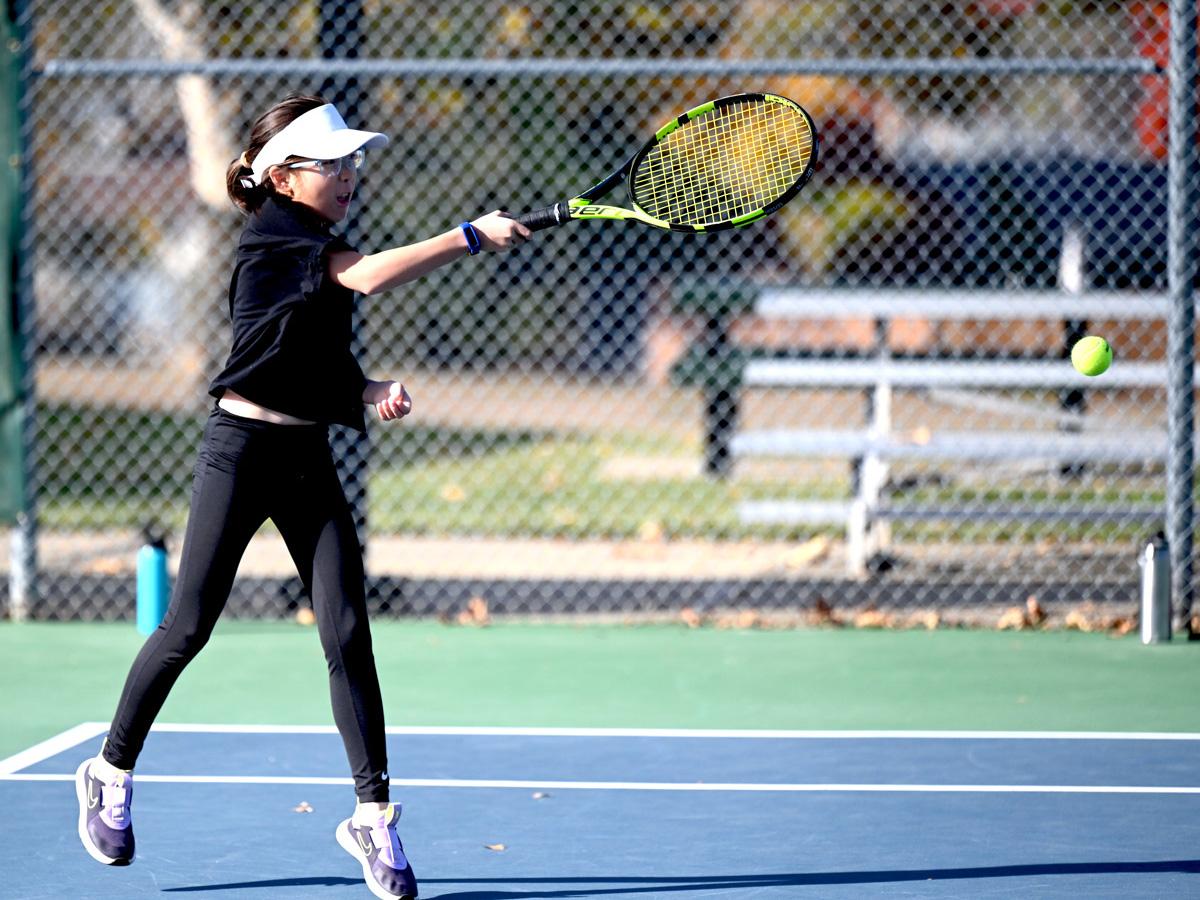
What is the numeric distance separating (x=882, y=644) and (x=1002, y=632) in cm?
59

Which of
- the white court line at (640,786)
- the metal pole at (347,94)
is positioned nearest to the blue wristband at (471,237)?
the white court line at (640,786)

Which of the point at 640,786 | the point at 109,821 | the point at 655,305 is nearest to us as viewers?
the point at 109,821

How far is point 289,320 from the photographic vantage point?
169 inches

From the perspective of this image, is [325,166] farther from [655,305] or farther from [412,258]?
[655,305]

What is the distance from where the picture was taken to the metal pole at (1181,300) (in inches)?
305

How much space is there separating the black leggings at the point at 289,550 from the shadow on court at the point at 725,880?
347 millimetres

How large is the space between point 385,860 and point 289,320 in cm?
127

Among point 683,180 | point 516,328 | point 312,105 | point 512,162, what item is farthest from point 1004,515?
point 516,328

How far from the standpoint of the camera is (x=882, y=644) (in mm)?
7902

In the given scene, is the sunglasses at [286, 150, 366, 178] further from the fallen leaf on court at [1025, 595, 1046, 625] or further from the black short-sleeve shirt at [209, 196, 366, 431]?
the fallen leaf on court at [1025, 595, 1046, 625]

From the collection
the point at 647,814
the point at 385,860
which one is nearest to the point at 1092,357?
the point at 647,814

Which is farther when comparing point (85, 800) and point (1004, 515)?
point (1004, 515)

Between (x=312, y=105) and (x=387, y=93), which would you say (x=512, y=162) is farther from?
(x=312, y=105)

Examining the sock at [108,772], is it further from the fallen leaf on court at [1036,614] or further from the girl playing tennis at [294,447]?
the fallen leaf on court at [1036,614]
